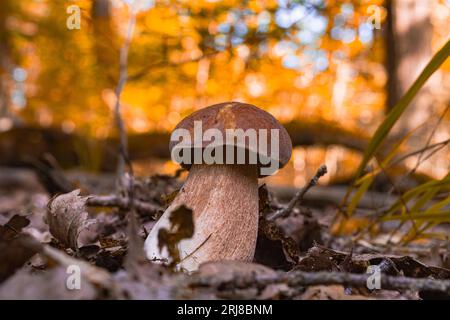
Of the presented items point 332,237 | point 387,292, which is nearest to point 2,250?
point 387,292

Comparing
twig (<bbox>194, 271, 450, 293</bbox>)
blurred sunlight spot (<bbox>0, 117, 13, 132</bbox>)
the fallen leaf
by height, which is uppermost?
blurred sunlight spot (<bbox>0, 117, 13, 132</bbox>)

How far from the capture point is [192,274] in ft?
3.17

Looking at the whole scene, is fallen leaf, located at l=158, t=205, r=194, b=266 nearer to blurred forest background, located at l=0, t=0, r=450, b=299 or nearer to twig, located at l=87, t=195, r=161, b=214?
blurred forest background, located at l=0, t=0, r=450, b=299

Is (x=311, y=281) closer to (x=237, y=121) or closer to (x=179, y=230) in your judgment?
(x=179, y=230)

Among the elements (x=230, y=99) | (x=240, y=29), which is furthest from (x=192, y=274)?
(x=230, y=99)

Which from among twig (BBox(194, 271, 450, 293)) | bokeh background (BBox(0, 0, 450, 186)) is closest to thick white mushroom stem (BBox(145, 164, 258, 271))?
twig (BBox(194, 271, 450, 293))

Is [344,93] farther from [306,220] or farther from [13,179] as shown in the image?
[306,220]

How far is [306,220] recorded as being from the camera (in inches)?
77.3

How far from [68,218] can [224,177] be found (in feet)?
1.67

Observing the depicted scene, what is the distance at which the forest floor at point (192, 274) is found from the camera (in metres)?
0.77

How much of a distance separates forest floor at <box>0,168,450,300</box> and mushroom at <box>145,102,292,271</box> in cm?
13

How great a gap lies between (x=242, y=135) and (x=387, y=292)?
57cm

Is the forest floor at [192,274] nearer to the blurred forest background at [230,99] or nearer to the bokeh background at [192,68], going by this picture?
the blurred forest background at [230,99]

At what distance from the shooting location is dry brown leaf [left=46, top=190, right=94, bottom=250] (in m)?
1.25
